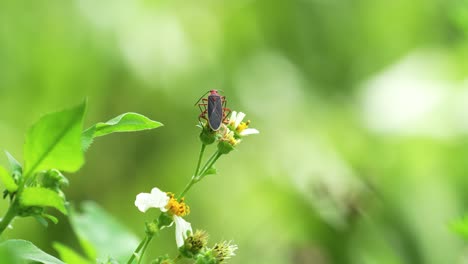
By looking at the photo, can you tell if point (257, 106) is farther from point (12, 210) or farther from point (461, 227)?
point (12, 210)

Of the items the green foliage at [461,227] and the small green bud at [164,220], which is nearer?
the small green bud at [164,220]

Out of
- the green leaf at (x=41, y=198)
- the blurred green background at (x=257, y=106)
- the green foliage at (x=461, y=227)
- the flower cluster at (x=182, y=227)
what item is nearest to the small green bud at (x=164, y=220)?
the flower cluster at (x=182, y=227)

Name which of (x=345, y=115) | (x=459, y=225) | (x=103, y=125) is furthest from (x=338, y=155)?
(x=103, y=125)

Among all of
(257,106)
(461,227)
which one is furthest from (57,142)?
(257,106)

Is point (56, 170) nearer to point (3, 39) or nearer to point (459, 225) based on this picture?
point (459, 225)

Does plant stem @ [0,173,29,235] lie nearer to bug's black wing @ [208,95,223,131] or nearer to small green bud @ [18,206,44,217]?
small green bud @ [18,206,44,217]

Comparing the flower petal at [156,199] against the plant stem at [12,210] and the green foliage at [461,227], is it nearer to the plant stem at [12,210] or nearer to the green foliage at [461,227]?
the plant stem at [12,210]

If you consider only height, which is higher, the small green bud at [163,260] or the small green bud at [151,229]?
the small green bud at [151,229]

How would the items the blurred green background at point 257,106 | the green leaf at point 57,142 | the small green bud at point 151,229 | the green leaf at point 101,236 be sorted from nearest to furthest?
the green leaf at point 57,142
the small green bud at point 151,229
the green leaf at point 101,236
the blurred green background at point 257,106

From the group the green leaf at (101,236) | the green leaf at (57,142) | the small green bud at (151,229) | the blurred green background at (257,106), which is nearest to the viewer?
the green leaf at (57,142)
